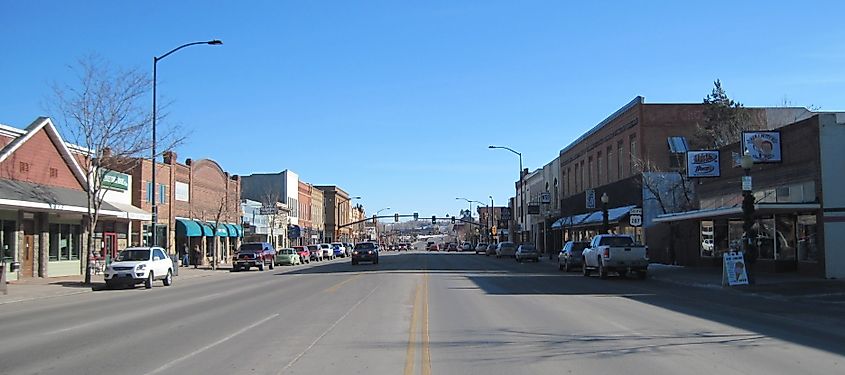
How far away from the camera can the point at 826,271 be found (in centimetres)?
2823

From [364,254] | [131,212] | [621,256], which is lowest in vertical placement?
[364,254]

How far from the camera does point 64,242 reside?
37719mm

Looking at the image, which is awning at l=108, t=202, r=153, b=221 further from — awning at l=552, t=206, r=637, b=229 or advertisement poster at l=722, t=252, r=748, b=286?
advertisement poster at l=722, t=252, r=748, b=286

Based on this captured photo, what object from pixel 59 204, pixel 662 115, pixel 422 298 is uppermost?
pixel 662 115

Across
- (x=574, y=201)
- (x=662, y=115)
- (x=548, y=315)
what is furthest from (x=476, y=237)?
(x=548, y=315)

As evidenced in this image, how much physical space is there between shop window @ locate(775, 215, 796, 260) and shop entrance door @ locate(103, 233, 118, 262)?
33425mm

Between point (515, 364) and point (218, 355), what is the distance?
14.5 ft

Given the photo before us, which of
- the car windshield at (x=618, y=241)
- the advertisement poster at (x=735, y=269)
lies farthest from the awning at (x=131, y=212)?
the advertisement poster at (x=735, y=269)

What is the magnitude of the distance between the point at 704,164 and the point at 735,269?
11.6m

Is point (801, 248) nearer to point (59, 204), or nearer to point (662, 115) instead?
point (662, 115)

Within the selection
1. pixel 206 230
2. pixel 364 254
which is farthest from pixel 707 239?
pixel 206 230

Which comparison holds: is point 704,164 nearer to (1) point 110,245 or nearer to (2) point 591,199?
(2) point 591,199

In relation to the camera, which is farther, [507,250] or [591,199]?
[507,250]

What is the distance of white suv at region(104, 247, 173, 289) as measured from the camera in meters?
29.6
